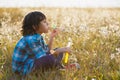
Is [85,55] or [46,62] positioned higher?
[46,62]

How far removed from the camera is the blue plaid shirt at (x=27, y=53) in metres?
4.61

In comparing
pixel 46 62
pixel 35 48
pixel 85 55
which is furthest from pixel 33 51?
pixel 85 55

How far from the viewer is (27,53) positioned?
4.71 metres

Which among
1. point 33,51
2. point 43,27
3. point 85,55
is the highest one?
point 43,27

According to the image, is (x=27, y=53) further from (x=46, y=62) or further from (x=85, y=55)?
(x=85, y=55)

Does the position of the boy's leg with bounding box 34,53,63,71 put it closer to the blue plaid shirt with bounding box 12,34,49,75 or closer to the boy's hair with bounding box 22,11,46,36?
the blue plaid shirt with bounding box 12,34,49,75

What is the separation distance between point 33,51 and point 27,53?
12 centimetres

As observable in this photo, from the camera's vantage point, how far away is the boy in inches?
181

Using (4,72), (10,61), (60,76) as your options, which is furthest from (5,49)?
(60,76)

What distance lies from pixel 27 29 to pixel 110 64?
1069 mm

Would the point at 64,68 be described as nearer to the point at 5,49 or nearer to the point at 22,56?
the point at 22,56

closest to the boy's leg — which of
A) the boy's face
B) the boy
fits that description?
the boy

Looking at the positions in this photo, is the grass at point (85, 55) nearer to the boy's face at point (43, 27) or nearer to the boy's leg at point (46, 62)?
the boy's leg at point (46, 62)

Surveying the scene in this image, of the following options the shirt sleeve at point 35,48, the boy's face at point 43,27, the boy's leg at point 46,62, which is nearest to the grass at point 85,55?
the boy's leg at point 46,62
